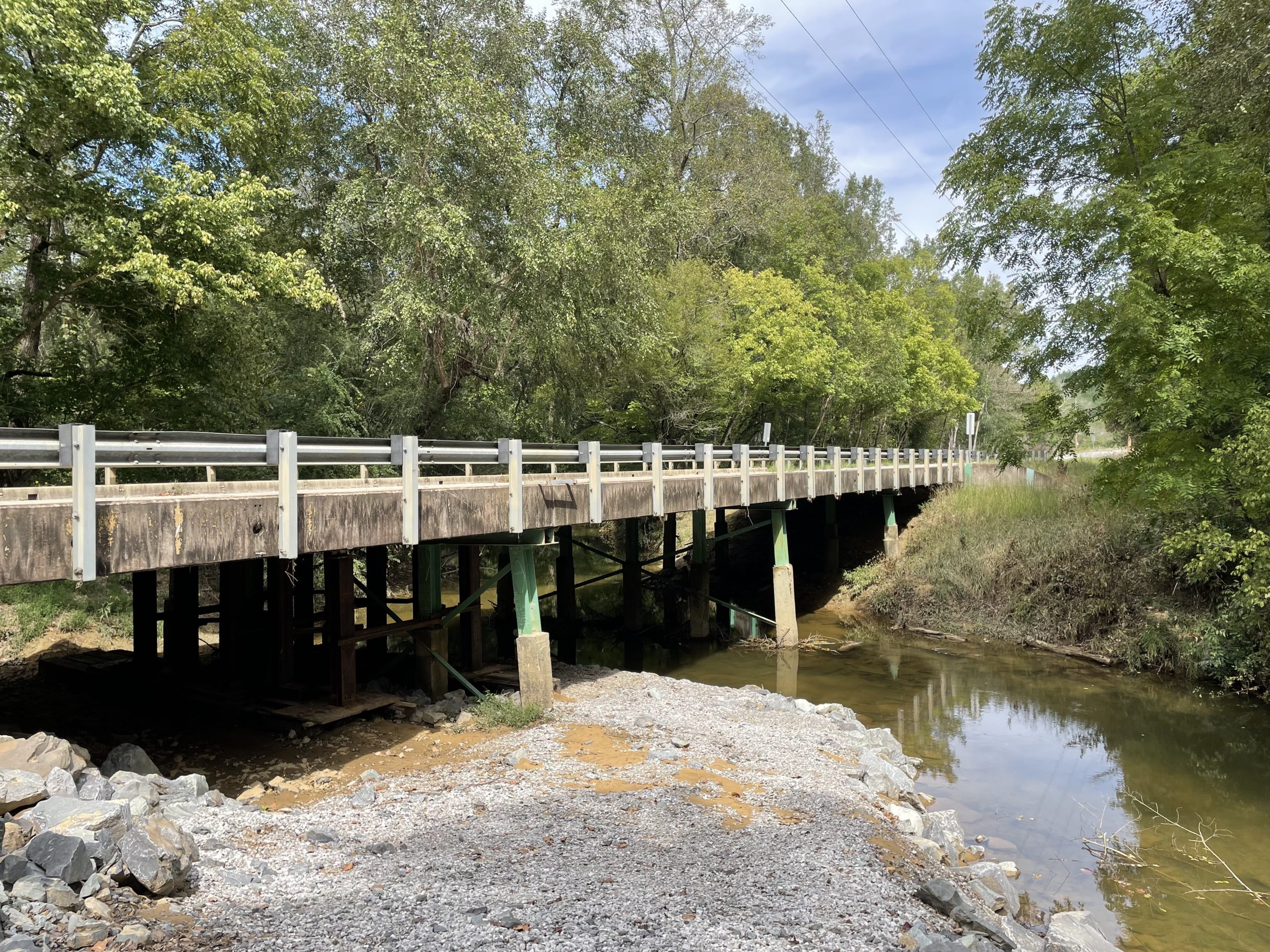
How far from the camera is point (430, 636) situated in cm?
1188

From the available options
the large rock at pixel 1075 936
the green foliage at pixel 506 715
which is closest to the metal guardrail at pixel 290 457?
the green foliage at pixel 506 715

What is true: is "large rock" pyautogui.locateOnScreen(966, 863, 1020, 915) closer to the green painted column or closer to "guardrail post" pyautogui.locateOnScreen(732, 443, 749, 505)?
the green painted column

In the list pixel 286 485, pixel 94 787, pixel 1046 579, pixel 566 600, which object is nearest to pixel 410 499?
pixel 286 485

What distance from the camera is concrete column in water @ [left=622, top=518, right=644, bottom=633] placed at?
63.1 feet

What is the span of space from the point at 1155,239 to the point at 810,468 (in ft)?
26.3

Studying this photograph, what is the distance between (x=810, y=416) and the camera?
38.7 m

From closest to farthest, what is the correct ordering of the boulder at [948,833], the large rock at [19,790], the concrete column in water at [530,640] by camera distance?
the large rock at [19,790], the boulder at [948,833], the concrete column in water at [530,640]

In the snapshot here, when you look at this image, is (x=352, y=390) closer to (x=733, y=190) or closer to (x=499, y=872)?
(x=499, y=872)

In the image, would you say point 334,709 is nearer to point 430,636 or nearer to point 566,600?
point 430,636

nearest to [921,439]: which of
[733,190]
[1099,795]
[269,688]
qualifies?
[733,190]

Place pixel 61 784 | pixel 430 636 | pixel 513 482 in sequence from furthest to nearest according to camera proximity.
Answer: pixel 430 636 → pixel 513 482 → pixel 61 784

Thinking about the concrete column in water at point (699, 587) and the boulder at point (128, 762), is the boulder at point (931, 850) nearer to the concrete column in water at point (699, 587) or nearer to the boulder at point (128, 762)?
the boulder at point (128, 762)

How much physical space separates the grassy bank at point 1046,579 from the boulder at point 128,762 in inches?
653

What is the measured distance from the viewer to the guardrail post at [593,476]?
36.8 feet
